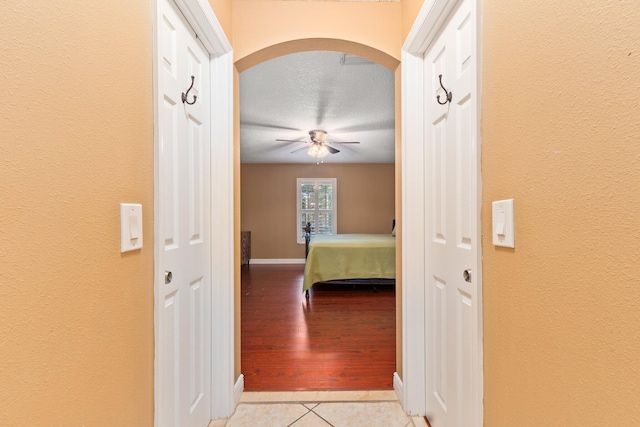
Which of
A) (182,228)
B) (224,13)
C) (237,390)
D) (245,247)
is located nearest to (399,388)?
(237,390)

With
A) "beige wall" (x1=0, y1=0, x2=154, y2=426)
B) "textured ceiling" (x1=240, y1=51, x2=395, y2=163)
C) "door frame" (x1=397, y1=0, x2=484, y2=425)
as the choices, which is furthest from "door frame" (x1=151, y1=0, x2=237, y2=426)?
"textured ceiling" (x1=240, y1=51, x2=395, y2=163)

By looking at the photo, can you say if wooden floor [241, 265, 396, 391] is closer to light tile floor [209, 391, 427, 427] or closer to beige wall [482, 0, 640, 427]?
light tile floor [209, 391, 427, 427]

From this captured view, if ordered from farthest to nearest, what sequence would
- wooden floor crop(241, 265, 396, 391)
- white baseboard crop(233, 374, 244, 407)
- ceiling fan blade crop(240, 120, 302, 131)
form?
ceiling fan blade crop(240, 120, 302, 131)
wooden floor crop(241, 265, 396, 391)
white baseboard crop(233, 374, 244, 407)

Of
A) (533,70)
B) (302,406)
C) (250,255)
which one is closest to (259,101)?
(302,406)

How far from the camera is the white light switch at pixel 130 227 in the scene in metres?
0.86

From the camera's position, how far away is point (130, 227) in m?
0.89

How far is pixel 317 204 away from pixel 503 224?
6.68 m

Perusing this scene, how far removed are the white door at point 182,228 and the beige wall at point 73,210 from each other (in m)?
0.09

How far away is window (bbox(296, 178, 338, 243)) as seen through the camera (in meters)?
7.50

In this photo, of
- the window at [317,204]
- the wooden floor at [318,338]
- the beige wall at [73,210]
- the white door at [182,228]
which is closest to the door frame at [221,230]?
the white door at [182,228]

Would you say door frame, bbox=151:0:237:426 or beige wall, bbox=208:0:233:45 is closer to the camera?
beige wall, bbox=208:0:233:45

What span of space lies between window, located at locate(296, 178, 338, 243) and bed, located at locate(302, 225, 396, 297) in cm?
289

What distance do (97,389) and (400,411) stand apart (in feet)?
5.05

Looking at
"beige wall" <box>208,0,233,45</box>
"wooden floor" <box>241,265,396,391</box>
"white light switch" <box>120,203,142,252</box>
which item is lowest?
"wooden floor" <box>241,265,396,391</box>
